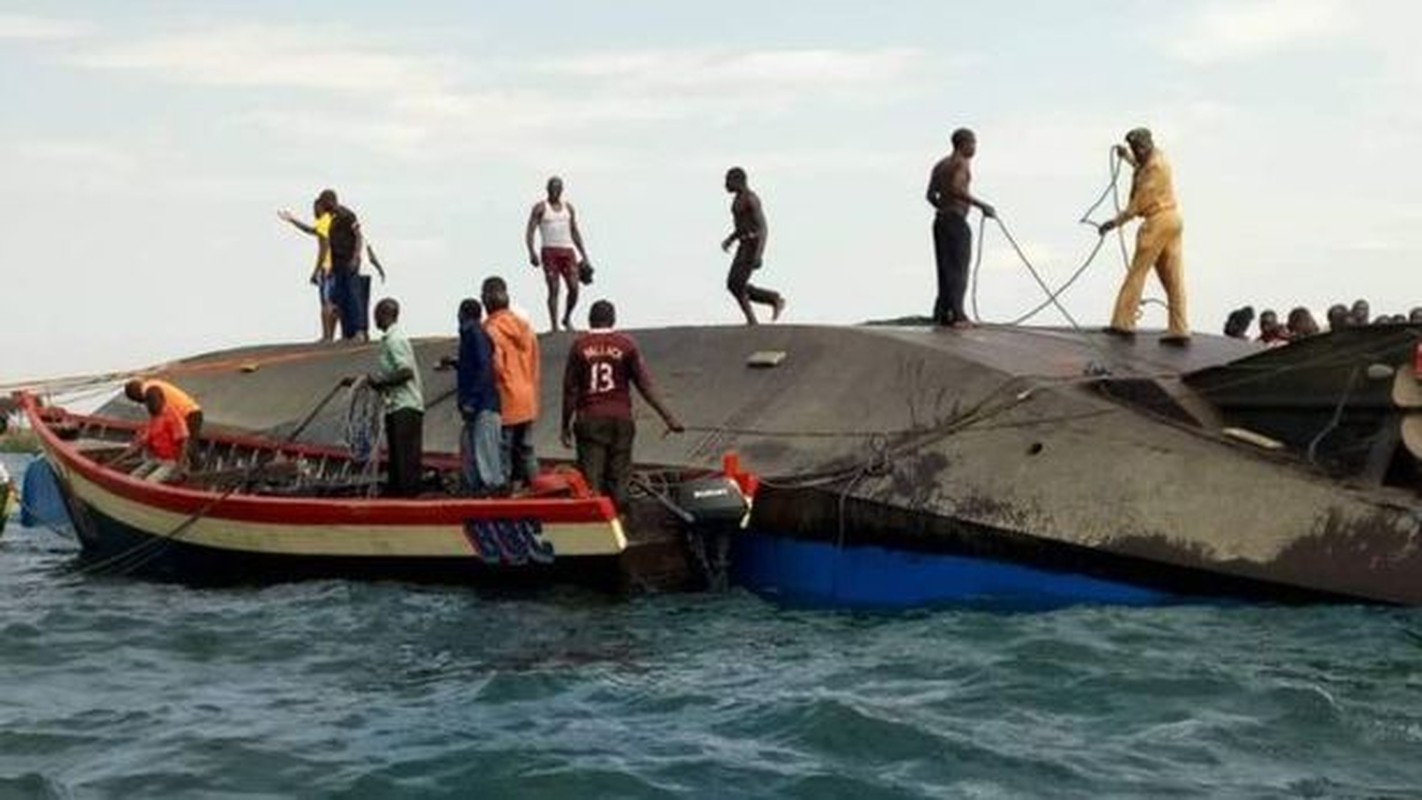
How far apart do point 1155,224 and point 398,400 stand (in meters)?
6.62

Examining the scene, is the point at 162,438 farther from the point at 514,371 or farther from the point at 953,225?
the point at 953,225

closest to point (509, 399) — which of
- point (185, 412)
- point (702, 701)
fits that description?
point (185, 412)

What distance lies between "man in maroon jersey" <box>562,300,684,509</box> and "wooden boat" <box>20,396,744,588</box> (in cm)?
27

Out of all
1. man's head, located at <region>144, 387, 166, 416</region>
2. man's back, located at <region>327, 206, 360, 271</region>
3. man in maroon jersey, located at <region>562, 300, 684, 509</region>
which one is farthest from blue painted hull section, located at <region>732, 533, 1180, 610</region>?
man's back, located at <region>327, 206, 360, 271</region>

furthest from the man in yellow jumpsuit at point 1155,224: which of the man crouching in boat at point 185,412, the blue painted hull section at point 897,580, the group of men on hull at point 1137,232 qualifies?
the man crouching in boat at point 185,412

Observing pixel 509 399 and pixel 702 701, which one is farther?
pixel 509 399

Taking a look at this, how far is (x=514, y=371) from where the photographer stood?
14.5 m

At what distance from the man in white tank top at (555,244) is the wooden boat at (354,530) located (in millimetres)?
3722

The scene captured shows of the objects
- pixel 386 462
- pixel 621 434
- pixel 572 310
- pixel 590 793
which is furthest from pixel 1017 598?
pixel 572 310

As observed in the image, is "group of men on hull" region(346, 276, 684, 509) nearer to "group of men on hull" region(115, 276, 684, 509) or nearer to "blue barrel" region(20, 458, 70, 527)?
"group of men on hull" region(115, 276, 684, 509)

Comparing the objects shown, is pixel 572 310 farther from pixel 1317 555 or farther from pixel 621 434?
pixel 1317 555

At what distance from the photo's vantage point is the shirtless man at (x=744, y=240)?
17859 millimetres

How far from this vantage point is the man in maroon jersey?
13.5 meters

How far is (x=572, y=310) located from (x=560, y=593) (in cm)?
809
